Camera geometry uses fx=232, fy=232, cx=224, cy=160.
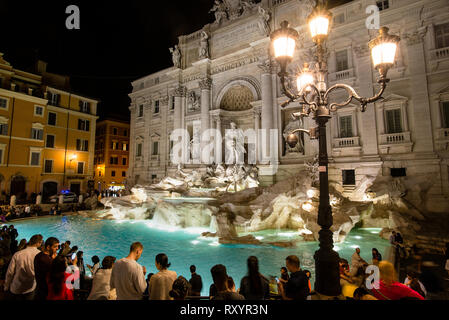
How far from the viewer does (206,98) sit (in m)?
19.9

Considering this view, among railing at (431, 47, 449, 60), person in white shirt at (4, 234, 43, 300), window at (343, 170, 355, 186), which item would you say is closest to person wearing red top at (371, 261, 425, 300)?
person in white shirt at (4, 234, 43, 300)

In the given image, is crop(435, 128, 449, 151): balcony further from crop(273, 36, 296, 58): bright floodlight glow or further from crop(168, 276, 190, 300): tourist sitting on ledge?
crop(168, 276, 190, 300): tourist sitting on ledge

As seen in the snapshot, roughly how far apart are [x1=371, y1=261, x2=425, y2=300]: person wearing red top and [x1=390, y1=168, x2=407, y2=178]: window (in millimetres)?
11820

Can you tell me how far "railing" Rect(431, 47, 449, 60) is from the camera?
459 inches

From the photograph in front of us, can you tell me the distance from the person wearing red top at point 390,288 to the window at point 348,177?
11951 millimetres

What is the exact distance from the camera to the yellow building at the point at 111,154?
3291cm

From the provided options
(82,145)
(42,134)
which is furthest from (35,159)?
(82,145)

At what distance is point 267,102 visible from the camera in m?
16.5

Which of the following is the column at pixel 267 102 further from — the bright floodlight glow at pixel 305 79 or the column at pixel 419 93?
the bright floodlight glow at pixel 305 79

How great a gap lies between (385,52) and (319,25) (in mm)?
1315

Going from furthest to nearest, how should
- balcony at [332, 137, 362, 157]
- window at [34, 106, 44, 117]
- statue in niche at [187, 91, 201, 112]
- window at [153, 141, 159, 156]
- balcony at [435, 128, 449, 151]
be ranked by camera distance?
1. window at [153, 141, 159, 156]
2. window at [34, 106, 44, 117]
3. statue in niche at [187, 91, 201, 112]
4. balcony at [332, 137, 362, 157]
5. balcony at [435, 128, 449, 151]

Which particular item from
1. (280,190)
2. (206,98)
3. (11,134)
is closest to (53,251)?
(280,190)
